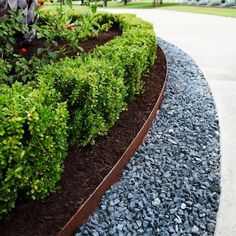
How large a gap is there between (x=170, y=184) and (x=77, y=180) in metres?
0.83

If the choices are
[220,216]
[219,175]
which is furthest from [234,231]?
[219,175]

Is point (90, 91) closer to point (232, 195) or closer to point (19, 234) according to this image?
point (19, 234)

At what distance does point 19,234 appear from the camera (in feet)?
7.84

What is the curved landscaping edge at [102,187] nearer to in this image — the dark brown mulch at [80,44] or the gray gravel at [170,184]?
the gray gravel at [170,184]

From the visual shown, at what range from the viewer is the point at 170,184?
3.26 m

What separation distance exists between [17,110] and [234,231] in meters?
1.78

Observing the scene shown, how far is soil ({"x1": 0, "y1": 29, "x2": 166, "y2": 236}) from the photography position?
247cm

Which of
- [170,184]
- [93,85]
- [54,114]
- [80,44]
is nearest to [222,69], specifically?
[80,44]

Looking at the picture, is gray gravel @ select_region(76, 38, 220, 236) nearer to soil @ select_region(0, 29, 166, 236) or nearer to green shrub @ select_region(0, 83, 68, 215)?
soil @ select_region(0, 29, 166, 236)

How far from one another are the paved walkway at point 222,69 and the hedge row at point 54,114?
1.19 metres

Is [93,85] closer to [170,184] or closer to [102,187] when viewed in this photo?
[102,187]

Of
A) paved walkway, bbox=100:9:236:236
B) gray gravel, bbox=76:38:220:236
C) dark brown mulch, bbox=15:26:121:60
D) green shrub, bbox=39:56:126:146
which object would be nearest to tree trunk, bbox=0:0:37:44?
dark brown mulch, bbox=15:26:121:60

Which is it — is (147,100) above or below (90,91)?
below

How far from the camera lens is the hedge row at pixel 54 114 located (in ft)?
7.27
